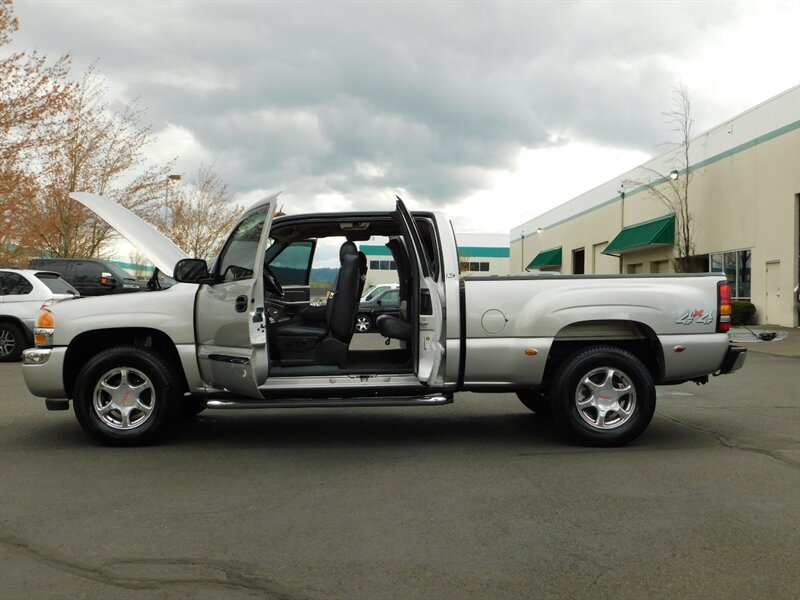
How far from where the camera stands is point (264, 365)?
21.0 feet

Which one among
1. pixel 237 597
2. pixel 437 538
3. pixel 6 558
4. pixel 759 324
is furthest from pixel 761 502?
pixel 759 324

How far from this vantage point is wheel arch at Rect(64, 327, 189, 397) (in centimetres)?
681

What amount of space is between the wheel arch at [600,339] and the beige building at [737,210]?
18.8 meters

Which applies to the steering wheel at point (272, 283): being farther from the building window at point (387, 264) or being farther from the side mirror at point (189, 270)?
the side mirror at point (189, 270)

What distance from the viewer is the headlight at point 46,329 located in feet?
22.2

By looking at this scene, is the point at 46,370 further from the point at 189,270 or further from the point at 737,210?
the point at 737,210

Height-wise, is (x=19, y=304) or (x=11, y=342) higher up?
(x=19, y=304)

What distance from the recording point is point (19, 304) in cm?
1410

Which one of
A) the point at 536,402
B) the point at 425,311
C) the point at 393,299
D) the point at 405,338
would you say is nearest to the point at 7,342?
the point at 393,299

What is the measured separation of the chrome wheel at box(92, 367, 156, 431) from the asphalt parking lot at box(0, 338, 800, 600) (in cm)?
25

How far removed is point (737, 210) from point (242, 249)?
2486 centimetres

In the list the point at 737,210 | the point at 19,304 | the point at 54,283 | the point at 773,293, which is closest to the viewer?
the point at 19,304

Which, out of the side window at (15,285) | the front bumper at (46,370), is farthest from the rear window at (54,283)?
the front bumper at (46,370)

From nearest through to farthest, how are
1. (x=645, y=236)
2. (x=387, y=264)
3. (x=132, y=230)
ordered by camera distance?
1. (x=132, y=230)
2. (x=387, y=264)
3. (x=645, y=236)
